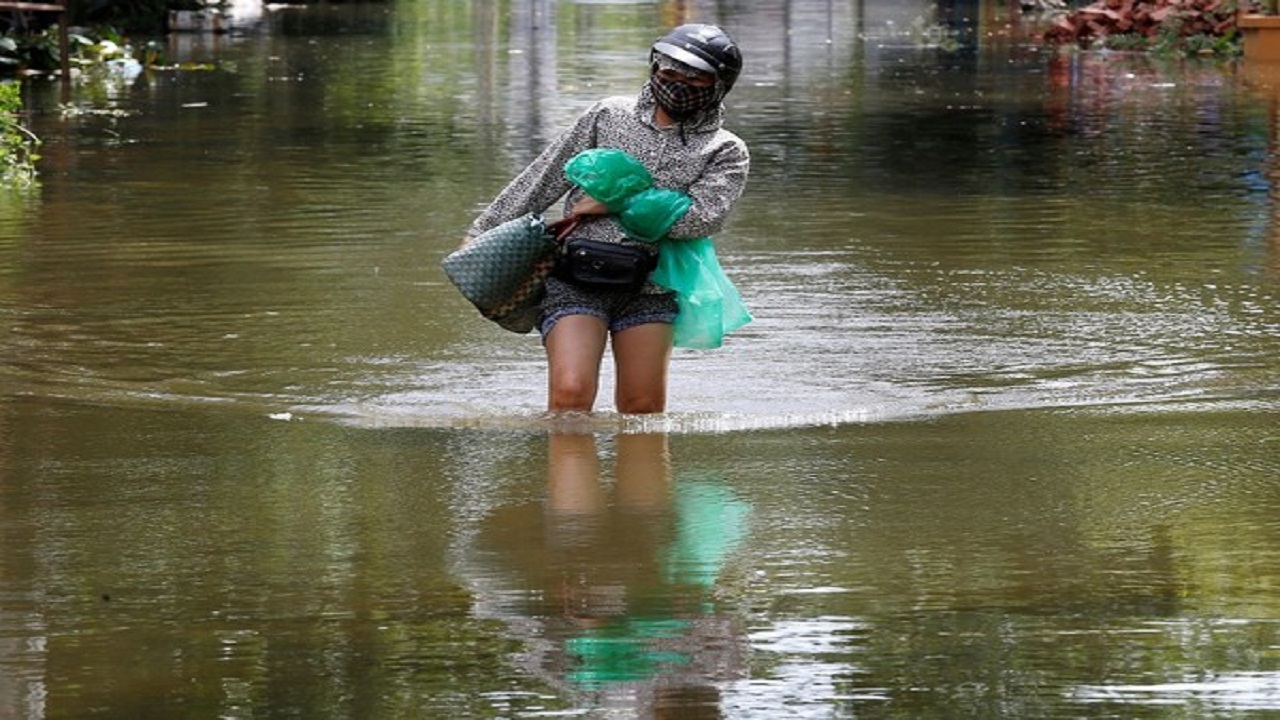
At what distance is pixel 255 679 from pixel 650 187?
310 centimetres

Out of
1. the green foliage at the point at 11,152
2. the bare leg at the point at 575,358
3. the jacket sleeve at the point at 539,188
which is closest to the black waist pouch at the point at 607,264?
the bare leg at the point at 575,358

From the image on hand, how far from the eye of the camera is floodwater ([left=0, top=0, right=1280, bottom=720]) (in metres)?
5.34

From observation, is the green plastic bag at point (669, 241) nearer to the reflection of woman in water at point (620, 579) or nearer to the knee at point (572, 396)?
the knee at point (572, 396)

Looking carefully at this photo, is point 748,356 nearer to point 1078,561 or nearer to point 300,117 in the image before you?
point 1078,561

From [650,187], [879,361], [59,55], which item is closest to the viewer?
[650,187]

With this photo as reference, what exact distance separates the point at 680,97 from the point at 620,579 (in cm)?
227

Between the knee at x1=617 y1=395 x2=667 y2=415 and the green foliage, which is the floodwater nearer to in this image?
the knee at x1=617 y1=395 x2=667 y2=415

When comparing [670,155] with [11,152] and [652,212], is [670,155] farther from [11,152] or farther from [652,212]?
[11,152]

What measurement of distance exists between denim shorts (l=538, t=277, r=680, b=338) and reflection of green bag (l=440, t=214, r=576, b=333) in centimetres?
7

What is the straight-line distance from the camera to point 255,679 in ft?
17.1

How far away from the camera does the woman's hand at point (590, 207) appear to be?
7910mm

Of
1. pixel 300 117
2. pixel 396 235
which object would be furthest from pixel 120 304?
pixel 300 117

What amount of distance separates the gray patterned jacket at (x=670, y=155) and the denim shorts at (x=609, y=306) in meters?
0.19

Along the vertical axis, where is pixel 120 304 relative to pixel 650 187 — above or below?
below
